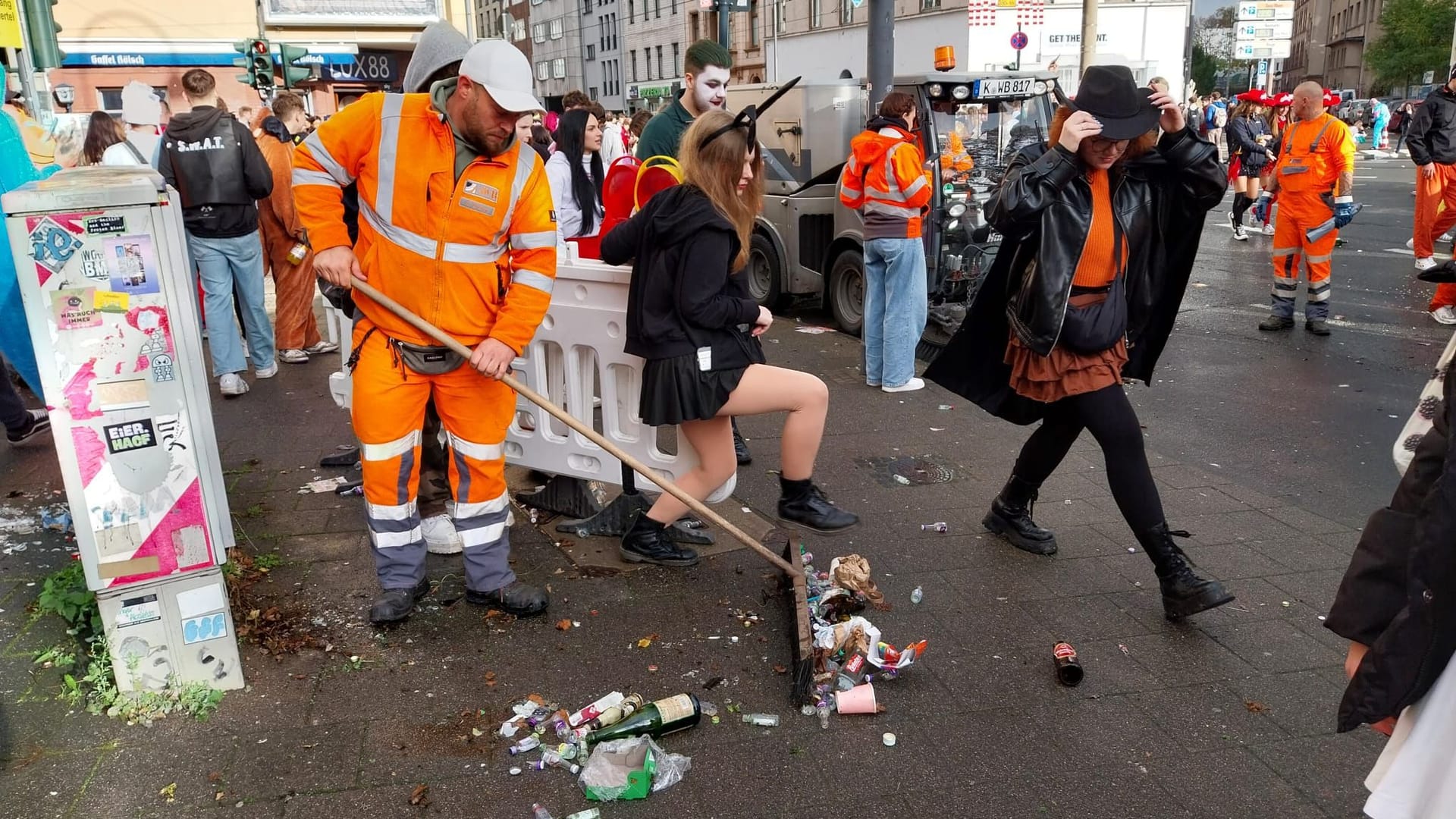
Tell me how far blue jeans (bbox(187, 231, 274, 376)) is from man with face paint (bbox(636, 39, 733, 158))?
3367 mm

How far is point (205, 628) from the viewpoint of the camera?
3.34 metres

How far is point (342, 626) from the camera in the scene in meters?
3.87

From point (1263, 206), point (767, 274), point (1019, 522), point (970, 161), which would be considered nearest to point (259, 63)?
point (767, 274)

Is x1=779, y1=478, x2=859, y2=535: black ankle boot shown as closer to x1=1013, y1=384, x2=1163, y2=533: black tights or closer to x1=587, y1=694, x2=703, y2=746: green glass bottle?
x1=1013, y1=384, x2=1163, y2=533: black tights

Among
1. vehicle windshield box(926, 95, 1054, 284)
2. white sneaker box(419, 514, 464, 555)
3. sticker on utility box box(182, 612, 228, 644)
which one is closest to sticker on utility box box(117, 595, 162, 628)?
sticker on utility box box(182, 612, 228, 644)

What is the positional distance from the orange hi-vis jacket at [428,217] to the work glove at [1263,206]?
14974 millimetres

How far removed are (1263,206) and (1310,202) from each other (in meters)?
7.70

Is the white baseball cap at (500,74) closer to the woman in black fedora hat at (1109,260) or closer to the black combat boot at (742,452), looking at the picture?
the woman in black fedora hat at (1109,260)

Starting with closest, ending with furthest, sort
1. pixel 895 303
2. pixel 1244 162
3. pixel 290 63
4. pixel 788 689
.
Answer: pixel 788 689 < pixel 895 303 < pixel 1244 162 < pixel 290 63

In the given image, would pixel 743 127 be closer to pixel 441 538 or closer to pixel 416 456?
pixel 416 456

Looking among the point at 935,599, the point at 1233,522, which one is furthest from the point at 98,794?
the point at 1233,522

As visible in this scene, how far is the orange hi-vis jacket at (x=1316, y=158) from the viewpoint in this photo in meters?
8.84

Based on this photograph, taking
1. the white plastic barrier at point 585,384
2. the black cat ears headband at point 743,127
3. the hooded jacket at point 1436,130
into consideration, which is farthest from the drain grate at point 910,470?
the hooded jacket at point 1436,130

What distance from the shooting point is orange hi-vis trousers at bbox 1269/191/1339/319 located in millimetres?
8883
